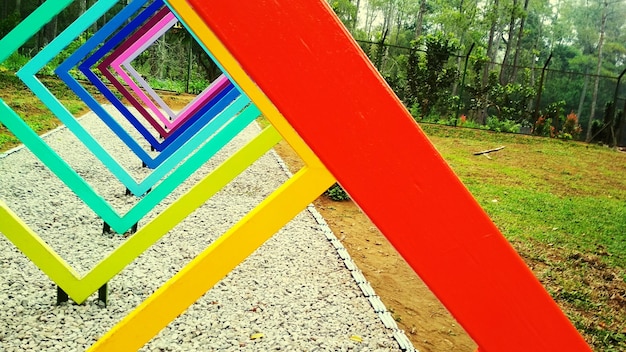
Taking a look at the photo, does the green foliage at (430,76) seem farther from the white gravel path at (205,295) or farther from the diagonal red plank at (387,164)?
the diagonal red plank at (387,164)

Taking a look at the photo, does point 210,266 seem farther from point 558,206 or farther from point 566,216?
point 558,206

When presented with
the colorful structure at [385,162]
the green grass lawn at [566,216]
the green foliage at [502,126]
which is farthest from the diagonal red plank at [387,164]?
the green foliage at [502,126]

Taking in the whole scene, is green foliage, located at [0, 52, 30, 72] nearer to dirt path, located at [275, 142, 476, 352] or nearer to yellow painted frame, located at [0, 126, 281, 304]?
dirt path, located at [275, 142, 476, 352]

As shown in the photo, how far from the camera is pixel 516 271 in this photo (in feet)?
1.85

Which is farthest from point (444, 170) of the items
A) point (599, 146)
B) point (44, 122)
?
point (599, 146)

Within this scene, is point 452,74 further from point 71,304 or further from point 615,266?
point 71,304

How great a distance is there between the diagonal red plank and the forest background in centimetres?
1310

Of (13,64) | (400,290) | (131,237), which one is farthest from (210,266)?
(13,64)

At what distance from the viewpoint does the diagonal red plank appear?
1.65 ft

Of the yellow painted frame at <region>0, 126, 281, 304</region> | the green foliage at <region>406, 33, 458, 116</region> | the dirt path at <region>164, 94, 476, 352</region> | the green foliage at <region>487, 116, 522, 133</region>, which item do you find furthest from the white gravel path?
the green foliage at <region>487, 116, 522, 133</region>

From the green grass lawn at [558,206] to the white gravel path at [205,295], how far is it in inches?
60.3

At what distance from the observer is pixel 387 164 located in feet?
1.76

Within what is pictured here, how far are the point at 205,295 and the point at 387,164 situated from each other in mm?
2462

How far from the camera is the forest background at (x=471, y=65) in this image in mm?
14695
